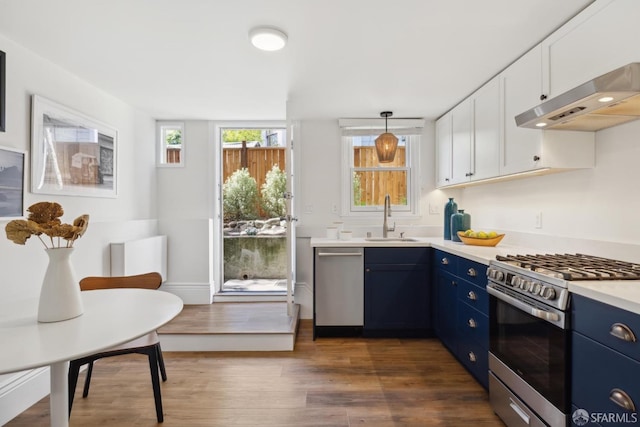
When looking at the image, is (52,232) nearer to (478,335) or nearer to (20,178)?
(20,178)

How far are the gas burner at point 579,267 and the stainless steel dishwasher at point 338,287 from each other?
4.59ft

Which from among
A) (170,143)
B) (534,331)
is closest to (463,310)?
(534,331)

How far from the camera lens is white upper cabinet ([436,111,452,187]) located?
3.39 meters

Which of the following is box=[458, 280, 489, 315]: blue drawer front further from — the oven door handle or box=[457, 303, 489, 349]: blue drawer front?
the oven door handle

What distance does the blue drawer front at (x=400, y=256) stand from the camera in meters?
3.03

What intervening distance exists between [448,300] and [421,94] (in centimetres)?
182

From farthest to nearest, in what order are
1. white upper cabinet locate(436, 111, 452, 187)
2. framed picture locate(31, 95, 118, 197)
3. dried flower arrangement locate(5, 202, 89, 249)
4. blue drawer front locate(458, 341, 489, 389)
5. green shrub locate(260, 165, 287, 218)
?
green shrub locate(260, 165, 287, 218) < white upper cabinet locate(436, 111, 452, 187) < framed picture locate(31, 95, 118, 197) < blue drawer front locate(458, 341, 489, 389) < dried flower arrangement locate(5, 202, 89, 249)

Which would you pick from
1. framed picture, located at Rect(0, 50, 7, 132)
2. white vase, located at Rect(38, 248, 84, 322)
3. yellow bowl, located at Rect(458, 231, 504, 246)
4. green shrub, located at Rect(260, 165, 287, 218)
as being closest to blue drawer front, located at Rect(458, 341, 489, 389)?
yellow bowl, located at Rect(458, 231, 504, 246)

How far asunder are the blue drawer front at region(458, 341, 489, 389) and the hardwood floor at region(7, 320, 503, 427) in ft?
0.32

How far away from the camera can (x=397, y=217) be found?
12.4 ft

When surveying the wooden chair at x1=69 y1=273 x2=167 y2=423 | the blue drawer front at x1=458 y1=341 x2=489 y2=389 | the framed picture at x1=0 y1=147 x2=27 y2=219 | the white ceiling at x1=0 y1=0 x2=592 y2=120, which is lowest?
the blue drawer front at x1=458 y1=341 x2=489 y2=389

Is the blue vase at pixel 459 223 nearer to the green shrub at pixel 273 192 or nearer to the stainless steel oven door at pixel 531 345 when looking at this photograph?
the stainless steel oven door at pixel 531 345

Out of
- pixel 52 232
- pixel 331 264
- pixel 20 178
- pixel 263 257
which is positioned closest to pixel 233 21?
pixel 52 232

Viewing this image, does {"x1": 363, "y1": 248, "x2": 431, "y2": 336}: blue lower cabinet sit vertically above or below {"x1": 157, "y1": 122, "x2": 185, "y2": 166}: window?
below
